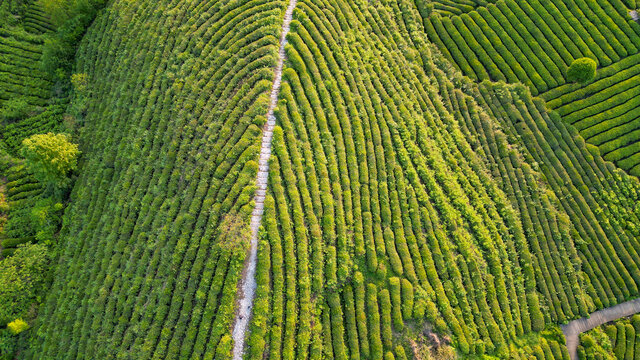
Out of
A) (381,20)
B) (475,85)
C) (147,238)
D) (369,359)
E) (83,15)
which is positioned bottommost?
(369,359)

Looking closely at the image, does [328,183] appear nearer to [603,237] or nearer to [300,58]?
[300,58]

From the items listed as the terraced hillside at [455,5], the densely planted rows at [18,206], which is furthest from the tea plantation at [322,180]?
the terraced hillside at [455,5]

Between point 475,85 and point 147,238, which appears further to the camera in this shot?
point 475,85

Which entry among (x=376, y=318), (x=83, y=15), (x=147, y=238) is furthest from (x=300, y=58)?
(x=83, y=15)

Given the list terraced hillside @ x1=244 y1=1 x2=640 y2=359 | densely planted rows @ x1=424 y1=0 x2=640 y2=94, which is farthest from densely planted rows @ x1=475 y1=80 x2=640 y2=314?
densely planted rows @ x1=424 y1=0 x2=640 y2=94

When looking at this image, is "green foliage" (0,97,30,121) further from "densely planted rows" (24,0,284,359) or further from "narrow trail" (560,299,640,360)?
"narrow trail" (560,299,640,360)

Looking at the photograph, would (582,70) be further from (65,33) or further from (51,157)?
(65,33)

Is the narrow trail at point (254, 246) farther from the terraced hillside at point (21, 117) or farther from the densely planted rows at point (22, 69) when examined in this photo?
the densely planted rows at point (22, 69)
